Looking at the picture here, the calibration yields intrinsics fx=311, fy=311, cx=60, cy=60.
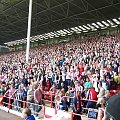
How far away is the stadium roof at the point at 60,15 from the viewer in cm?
3238

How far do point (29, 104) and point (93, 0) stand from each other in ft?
63.3

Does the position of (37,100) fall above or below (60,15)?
below

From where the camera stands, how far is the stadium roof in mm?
32375

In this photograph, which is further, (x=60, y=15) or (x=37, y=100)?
(x=60, y=15)

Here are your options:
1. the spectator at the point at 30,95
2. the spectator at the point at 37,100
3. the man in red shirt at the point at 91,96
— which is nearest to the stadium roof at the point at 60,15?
the spectator at the point at 30,95

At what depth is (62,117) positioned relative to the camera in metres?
3.48

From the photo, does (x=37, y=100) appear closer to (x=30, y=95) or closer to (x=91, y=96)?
(x=30, y=95)

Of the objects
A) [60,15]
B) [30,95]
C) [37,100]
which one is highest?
[60,15]

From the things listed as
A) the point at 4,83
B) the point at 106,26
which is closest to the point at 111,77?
the point at 4,83

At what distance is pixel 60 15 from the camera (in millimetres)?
37562

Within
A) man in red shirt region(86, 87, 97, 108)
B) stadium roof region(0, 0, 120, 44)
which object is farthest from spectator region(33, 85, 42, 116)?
stadium roof region(0, 0, 120, 44)

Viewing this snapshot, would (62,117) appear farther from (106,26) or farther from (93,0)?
(106,26)

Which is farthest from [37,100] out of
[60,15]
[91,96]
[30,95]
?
[60,15]

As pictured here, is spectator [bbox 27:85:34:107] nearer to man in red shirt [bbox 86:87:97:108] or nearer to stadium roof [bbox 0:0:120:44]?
man in red shirt [bbox 86:87:97:108]
